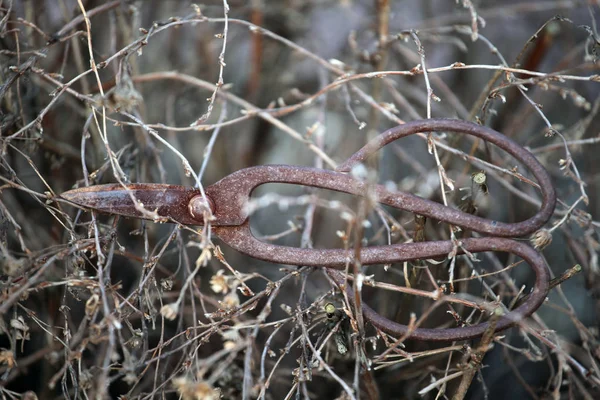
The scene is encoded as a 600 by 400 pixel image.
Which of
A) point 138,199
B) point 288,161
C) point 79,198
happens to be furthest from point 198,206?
point 288,161

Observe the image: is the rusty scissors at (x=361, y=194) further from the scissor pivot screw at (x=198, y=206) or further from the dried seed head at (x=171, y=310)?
the dried seed head at (x=171, y=310)

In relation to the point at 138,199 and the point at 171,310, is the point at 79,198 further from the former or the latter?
the point at 171,310

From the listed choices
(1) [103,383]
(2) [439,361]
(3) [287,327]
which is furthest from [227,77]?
(1) [103,383]

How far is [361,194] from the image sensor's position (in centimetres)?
92

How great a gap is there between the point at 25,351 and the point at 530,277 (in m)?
1.73

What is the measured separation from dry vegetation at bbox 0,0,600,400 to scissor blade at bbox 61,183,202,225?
0.14 ft

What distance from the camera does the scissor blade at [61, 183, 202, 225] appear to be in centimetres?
98

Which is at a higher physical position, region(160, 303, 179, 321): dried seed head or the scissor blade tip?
the scissor blade tip

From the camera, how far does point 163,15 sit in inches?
78.9

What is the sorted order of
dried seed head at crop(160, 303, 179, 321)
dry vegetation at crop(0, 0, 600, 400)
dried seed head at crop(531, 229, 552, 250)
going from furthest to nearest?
dry vegetation at crop(0, 0, 600, 400) → dried seed head at crop(531, 229, 552, 250) → dried seed head at crop(160, 303, 179, 321)

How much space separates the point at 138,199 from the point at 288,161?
4.25 feet

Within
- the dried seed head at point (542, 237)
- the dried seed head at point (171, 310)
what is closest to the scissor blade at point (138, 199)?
the dried seed head at point (171, 310)

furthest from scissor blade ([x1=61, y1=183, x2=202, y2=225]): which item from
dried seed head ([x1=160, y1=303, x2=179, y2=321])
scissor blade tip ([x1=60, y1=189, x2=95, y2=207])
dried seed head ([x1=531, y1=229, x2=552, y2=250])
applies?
dried seed head ([x1=531, y1=229, x2=552, y2=250])

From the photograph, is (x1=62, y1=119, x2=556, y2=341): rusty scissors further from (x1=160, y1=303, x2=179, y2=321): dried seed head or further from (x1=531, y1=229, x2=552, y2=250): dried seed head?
(x1=160, y1=303, x2=179, y2=321): dried seed head
